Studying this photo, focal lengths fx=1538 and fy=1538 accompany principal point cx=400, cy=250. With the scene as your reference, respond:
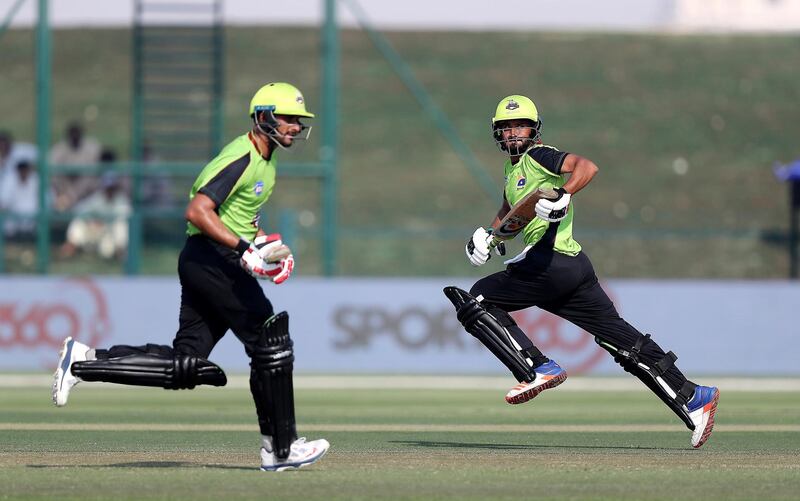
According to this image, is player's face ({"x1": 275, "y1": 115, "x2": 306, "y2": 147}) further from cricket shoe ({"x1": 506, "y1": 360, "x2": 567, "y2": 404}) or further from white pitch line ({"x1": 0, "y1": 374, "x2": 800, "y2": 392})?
white pitch line ({"x1": 0, "y1": 374, "x2": 800, "y2": 392})

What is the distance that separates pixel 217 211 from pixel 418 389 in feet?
27.7

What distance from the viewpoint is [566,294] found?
9.79 metres

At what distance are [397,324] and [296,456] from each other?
10.6 m

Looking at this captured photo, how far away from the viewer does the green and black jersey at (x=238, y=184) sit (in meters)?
7.87

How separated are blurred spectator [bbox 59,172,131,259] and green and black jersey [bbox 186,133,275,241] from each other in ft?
37.7

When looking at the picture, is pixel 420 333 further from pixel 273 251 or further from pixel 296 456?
pixel 273 251

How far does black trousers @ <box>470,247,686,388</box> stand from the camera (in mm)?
9711

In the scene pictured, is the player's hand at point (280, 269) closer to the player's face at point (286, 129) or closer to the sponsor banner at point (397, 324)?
the player's face at point (286, 129)

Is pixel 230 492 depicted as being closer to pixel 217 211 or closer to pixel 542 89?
pixel 217 211

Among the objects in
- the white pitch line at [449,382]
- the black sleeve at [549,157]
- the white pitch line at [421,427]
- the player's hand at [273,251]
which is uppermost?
the black sleeve at [549,157]

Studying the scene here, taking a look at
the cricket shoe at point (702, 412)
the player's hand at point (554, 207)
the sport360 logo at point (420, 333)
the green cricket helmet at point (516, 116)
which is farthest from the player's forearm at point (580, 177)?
the sport360 logo at point (420, 333)

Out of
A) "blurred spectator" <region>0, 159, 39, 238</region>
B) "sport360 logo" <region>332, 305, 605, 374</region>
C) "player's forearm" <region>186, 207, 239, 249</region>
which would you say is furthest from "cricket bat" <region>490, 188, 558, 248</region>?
"blurred spectator" <region>0, 159, 39, 238</region>

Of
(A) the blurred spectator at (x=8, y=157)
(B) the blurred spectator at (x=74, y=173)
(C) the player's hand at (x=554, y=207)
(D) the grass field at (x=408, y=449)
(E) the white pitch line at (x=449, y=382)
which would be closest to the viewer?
(D) the grass field at (x=408, y=449)

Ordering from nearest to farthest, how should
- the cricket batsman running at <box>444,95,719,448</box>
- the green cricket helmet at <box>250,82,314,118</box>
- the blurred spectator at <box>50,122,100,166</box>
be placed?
the green cricket helmet at <box>250,82,314,118</box>, the cricket batsman running at <box>444,95,719,448</box>, the blurred spectator at <box>50,122,100,166</box>
